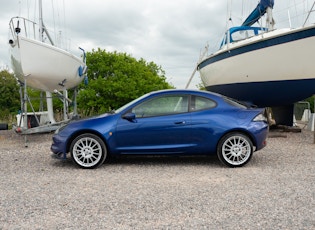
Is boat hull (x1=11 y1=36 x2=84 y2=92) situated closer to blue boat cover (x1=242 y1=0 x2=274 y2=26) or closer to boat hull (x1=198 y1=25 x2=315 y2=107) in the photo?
boat hull (x1=198 y1=25 x2=315 y2=107)

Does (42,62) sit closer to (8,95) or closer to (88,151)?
(88,151)

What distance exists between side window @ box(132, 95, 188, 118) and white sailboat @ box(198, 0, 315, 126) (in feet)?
15.0

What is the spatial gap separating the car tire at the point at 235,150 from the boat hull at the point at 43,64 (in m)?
5.85

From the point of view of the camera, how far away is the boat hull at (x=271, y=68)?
9180 millimetres

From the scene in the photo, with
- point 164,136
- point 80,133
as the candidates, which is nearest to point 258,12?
point 164,136

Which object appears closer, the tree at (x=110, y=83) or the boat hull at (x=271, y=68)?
the boat hull at (x=271, y=68)

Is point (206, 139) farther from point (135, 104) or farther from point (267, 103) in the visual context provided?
point (267, 103)

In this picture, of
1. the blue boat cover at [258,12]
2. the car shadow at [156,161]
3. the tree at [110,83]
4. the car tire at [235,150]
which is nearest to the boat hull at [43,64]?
the car shadow at [156,161]

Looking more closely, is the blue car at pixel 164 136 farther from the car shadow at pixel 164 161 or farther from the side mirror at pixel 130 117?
the car shadow at pixel 164 161

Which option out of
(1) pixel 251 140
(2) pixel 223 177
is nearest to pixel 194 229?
(2) pixel 223 177

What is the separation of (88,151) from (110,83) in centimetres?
1754

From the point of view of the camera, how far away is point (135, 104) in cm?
627

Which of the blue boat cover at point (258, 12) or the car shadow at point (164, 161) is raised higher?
the blue boat cover at point (258, 12)

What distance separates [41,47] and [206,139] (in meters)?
5.71
